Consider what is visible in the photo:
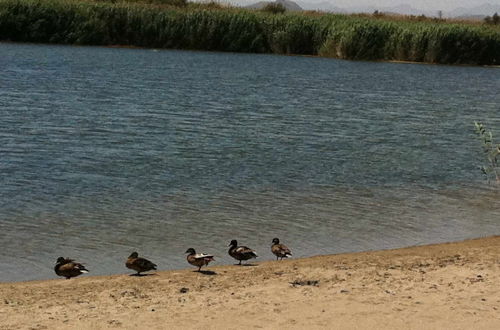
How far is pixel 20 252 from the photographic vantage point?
31.9 ft

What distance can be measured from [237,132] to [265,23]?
33789 mm

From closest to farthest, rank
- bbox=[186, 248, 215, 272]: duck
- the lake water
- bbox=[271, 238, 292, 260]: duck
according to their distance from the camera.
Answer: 1. bbox=[186, 248, 215, 272]: duck
2. bbox=[271, 238, 292, 260]: duck
3. the lake water

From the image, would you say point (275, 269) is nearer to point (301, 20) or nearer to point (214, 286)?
point (214, 286)

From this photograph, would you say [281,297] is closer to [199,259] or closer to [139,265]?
[199,259]

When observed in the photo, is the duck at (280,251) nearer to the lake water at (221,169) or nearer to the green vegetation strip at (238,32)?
the lake water at (221,169)

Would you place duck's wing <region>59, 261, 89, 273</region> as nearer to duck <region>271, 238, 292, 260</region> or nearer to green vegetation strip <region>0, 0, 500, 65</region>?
duck <region>271, 238, 292, 260</region>

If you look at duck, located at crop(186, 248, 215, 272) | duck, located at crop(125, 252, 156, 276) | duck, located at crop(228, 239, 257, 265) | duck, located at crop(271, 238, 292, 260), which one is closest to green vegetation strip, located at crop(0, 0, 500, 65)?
duck, located at crop(271, 238, 292, 260)

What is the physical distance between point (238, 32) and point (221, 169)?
3720 centimetres

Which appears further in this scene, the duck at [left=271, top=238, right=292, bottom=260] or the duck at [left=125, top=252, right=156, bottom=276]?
the duck at [left=271, top=238, right=292, bottom=260]

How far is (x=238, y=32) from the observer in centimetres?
5178

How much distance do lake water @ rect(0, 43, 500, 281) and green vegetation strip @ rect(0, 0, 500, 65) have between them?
17.7 metres

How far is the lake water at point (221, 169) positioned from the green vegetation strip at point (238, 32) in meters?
17.7

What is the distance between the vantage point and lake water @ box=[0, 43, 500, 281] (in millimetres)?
10805

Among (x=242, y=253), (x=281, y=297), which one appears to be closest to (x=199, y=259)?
(x=242, y=253)
